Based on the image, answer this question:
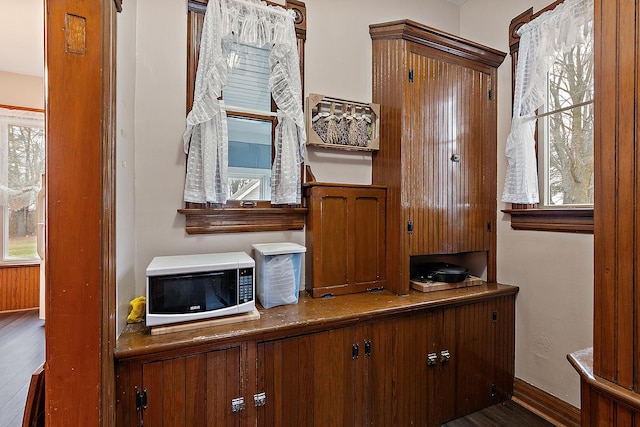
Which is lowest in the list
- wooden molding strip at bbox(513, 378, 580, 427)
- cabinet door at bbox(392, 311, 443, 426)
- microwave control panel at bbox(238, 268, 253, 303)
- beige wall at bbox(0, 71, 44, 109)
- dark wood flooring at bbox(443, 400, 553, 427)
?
dark wood flooring at bbox(443, 400, 553, 427)

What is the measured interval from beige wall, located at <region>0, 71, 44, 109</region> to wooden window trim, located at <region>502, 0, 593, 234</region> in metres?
5.39

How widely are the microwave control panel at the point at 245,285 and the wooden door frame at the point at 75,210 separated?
0.61 meters

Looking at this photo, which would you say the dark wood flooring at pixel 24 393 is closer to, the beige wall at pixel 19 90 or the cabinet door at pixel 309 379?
the cabinet door at pixel 309 379

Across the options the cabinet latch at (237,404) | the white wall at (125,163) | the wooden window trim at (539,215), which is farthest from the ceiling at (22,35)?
the cabinet latch at (237,404)

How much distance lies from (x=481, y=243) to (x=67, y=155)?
2607 mm

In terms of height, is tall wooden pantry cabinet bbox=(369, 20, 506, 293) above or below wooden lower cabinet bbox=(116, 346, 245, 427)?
Result: above

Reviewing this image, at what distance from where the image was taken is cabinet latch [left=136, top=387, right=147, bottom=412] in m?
1.30

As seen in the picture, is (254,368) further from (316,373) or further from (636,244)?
(636,244)

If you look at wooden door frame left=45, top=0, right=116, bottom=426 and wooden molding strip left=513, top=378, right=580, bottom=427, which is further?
wooden molding strip left=513, top=378, right=580, bottom=427

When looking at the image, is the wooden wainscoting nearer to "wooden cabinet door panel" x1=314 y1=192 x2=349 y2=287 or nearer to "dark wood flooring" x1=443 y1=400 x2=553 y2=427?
"wooden cabinet door panel" x1=314 y1=192 x2=349 y2=287

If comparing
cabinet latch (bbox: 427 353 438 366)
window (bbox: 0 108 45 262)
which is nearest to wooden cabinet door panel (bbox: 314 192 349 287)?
cabinet latch (bbox: 427 353 438 366)

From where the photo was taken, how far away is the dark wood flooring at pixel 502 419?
6.63ft

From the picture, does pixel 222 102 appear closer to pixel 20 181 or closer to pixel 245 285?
pixel 245 285

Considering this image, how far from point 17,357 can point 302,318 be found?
275 cm
